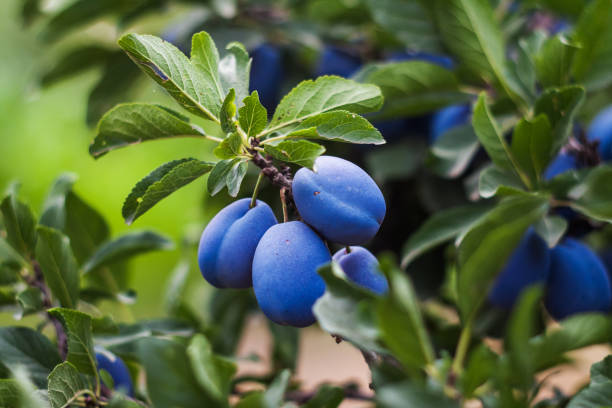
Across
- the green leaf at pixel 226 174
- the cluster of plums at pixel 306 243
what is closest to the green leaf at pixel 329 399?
the cluster of plums at pixel 306 243

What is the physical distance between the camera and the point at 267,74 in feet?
3.15

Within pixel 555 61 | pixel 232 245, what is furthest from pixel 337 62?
pixel 232 245

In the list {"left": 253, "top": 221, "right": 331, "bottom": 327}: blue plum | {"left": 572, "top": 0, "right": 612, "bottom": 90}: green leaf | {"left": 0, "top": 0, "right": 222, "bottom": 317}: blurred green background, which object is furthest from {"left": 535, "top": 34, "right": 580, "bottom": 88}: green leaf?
{"left": 0, "top": 0, "right": 222, "bottom": 317}: blurred green background

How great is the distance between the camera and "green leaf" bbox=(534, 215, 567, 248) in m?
0.56

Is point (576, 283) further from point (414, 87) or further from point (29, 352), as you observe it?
point (29, 352)

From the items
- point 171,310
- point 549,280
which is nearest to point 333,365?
point 171,310

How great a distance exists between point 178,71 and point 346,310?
205 millimetres

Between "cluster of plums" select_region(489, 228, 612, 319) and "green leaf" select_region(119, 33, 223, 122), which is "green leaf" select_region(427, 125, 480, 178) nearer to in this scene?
"cluster of plums" select_region(489, 228, 612, 319)

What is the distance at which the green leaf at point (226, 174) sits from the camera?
1.41ft

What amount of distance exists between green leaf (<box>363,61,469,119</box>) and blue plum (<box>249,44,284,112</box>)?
27 cm

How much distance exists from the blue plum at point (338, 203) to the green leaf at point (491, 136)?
0.54 feet

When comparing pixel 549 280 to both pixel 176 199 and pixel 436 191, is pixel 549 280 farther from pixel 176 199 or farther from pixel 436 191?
pixel 176 199

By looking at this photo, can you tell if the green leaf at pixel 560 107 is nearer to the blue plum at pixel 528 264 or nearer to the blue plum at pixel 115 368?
the blue plum at pixel 528 264

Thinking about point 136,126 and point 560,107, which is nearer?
point 136,126
